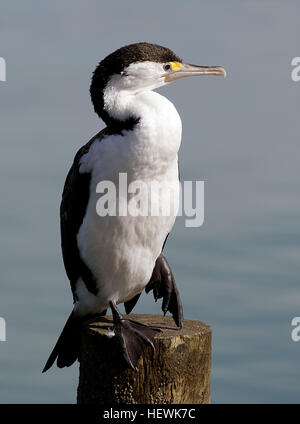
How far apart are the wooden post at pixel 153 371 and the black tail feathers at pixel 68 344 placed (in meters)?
0.69

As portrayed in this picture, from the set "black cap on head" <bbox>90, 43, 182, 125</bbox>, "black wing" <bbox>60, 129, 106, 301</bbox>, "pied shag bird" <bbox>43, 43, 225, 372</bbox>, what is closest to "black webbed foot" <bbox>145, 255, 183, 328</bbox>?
"pied shag bird" <bbox>43, 43, 225, 372</bbox>

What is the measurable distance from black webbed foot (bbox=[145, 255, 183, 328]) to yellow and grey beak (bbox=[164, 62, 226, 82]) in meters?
1.40

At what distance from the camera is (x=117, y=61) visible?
5.27 m

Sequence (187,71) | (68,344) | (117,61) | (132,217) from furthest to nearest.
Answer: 1. (68,344)
2. (187,71)
3. (132,217)
4. (117,61)

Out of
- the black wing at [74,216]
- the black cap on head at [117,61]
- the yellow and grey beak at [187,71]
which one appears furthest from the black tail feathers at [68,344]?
the yellow and grey beak at [187,71]

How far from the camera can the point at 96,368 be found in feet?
17.1

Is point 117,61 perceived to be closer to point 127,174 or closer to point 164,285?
point 127,174

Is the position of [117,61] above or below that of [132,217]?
above

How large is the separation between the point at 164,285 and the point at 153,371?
1110 mm

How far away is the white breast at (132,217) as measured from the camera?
522cm

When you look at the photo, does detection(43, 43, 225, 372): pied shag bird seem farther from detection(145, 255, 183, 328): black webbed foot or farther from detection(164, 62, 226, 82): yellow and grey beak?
→ detection(145, 255, 183, 328): black webbed foot

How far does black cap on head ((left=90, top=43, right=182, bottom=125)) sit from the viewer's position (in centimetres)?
527

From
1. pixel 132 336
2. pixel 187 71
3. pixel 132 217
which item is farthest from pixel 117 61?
pixel 132 336
